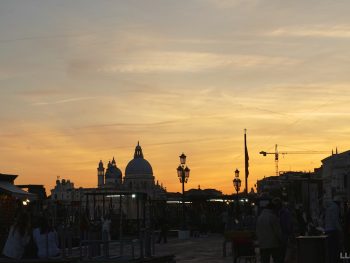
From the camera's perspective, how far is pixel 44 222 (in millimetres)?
19328

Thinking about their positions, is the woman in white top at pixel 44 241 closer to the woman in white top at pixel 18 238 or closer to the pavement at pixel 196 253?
the woman in white top at pixel 18 238

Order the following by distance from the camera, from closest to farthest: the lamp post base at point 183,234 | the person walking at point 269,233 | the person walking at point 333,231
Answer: the person walking at point 269,233 → the person walking at point 333,231 → the lamp post base at point 183,234

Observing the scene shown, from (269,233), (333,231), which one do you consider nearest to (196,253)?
(333,231)

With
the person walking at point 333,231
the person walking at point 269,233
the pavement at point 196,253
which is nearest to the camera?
the person walking at point 269,233

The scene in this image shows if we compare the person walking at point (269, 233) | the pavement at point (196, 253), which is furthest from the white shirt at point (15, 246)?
the pavement at point (196, 253)

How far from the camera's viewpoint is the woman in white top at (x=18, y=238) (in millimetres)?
18203

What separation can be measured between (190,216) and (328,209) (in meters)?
49.6

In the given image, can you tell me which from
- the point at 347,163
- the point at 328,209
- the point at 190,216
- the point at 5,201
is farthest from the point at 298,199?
the point at 328,209

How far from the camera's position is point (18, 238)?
1834cm

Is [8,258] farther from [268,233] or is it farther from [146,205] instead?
[268,233]

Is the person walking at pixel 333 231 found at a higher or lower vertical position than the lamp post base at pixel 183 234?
lower

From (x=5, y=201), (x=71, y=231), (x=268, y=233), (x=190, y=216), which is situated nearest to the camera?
(x=268, y=233)

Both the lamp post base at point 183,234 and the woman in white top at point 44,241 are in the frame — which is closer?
the woman in white top at point 44,241

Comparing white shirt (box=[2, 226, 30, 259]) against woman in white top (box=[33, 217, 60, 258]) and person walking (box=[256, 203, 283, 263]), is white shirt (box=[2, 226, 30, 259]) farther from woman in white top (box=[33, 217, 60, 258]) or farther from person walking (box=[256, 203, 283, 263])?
person walking (box=[256, 203, 283, 263])
